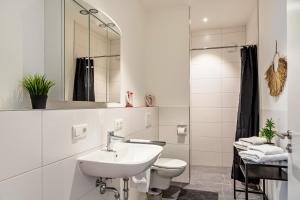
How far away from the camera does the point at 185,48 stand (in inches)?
120

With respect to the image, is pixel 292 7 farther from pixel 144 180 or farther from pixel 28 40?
pixel 144 180

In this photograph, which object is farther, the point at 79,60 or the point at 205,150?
the point at 205,150

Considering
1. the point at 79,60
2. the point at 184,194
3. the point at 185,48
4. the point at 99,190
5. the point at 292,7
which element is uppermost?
the point at 185,48

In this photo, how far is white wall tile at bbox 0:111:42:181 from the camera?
81 cm

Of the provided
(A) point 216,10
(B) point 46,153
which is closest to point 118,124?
(B) point 46,153

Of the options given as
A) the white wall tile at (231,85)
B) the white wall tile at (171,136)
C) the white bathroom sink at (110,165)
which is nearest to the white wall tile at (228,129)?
the white wall tile at (231,85)

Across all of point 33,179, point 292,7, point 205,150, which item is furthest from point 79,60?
point 205,150

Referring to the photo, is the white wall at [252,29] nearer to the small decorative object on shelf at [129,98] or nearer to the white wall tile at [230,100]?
the white wall tile at [230,100]

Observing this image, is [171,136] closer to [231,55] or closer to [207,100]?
[207,100]

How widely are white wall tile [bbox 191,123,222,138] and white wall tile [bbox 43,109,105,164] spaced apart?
9.02ft

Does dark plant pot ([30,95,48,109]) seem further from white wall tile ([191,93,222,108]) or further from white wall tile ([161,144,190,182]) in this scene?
white wall tile ([191,93,222,108])

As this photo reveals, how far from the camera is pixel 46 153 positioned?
102cm

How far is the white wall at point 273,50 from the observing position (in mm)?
1881

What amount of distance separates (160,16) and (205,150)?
252 cm
